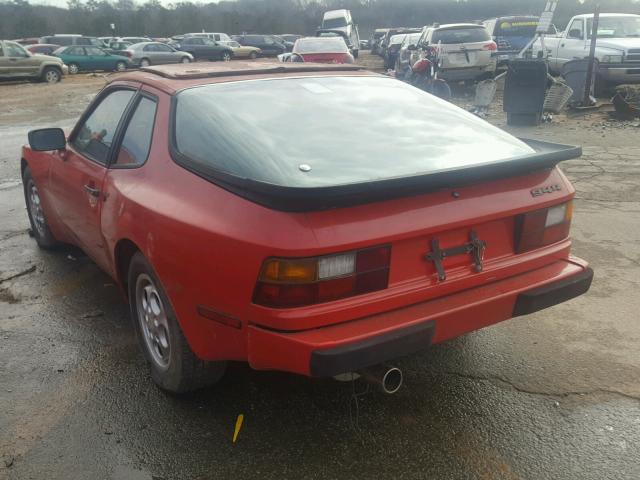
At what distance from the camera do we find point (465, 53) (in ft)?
50.2

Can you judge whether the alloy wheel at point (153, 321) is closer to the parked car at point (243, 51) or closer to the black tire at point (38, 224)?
the black tire at point (38, 224)

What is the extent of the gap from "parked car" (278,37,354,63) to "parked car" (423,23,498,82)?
2.36 meters

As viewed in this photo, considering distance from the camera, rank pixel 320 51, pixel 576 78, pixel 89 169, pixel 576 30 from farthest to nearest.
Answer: pixel 320 51, pixel 576 30, pixel 576 78, pixel 89 169

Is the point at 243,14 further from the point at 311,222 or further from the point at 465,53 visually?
the point at 311,222

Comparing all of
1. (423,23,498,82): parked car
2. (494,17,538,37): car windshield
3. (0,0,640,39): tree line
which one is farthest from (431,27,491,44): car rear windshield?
(0,0,640,39): tree line

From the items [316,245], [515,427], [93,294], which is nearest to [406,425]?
[515,427]

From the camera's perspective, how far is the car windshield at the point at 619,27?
13828mm

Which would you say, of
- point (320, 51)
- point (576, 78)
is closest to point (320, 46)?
point (320, 51)

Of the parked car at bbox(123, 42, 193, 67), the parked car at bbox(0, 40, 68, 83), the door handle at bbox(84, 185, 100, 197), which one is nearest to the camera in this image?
the door handle at bbox(84, 185, 100, 197)

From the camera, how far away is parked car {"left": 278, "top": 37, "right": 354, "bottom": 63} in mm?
16438

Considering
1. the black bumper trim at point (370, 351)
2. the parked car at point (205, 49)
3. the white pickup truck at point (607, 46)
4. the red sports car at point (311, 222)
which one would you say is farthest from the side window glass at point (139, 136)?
the parked car at point (205, 49)

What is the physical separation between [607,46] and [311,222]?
43.7 feet

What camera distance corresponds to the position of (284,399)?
3021 millimetres

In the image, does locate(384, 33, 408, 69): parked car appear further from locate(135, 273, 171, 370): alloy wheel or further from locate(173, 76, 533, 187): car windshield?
locate(135, 273, 171, 370): alloy wheel
